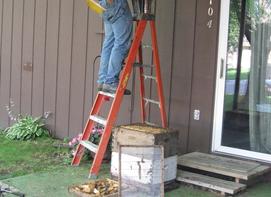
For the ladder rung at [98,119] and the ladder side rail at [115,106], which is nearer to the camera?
the ladder side rail at [115,106]

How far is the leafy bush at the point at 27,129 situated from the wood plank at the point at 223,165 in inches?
95.4

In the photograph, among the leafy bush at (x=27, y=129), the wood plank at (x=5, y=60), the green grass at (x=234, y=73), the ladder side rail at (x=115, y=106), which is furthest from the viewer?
the wood plank at (x=5, y=60)

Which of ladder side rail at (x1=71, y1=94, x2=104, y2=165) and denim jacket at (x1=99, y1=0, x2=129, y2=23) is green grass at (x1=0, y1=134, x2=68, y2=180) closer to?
ladder side rail at (x1=71, y1=94, x2=104, y2=165)

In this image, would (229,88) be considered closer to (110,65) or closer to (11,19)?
(110,65)

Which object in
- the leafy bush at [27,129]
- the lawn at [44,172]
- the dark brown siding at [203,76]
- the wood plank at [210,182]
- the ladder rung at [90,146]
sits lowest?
the lawn at [44,172]

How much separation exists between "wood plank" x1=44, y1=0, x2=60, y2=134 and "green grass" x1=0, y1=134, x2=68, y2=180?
480 mm

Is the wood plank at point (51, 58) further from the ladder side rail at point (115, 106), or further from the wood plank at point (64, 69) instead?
the ladder side rail at point (115, 106)

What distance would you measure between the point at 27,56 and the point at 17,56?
0.73 feet

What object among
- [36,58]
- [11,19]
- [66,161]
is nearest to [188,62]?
[66,161]

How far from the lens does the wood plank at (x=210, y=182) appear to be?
14.3ft

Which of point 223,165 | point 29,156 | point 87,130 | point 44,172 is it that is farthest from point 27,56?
point 223,165

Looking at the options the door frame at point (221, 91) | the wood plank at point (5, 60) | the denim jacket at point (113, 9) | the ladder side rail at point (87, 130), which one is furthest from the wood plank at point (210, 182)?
the wood plank at point (5, 60)

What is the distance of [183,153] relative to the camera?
538cm

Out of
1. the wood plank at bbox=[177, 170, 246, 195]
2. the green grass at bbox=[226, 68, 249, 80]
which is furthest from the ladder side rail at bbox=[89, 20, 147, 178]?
the green grass at bbox=[226, 68, 249, 80]
